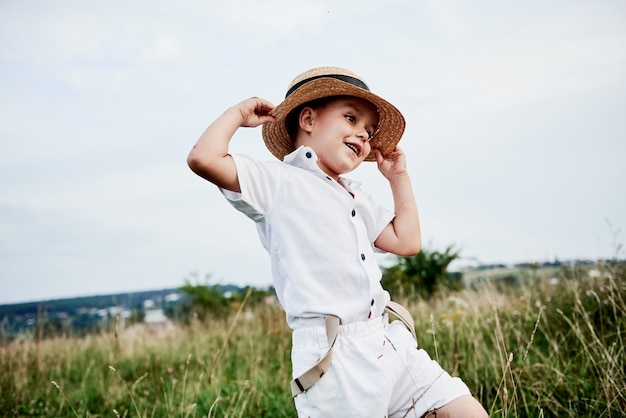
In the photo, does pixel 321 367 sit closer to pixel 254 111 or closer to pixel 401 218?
pixel 401 218

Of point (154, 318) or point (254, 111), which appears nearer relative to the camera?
point (254, 111)

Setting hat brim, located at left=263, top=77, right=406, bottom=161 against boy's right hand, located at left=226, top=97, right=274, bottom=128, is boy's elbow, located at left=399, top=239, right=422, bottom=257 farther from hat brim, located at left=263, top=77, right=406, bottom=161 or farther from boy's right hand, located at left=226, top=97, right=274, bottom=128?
boy's right hand, located at left=226, top=97, right=274, bottom=128

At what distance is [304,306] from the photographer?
2.18 meters

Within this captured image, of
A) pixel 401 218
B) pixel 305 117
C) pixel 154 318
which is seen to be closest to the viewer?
pixel 305 117

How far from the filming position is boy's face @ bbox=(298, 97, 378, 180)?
247 centimetres

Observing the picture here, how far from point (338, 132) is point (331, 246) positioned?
21.3 inches

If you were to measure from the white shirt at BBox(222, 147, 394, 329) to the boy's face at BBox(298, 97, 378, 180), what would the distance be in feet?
0.48

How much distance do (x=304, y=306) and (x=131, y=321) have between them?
7978 mm

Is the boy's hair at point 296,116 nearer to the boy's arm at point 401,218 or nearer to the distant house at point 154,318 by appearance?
the boy's arm at point 401,218

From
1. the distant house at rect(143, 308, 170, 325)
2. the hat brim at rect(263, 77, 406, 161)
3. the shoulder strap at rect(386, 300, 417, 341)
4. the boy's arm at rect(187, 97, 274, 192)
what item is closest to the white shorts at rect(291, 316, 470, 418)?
the shoulder strap at rect(386, 300, 417, 341)

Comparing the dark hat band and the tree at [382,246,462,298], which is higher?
the dark hat band

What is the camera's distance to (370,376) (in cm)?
214

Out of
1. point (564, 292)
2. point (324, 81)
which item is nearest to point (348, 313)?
point (324, 81)

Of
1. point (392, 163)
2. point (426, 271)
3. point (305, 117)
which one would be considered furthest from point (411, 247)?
point (426, 271)
